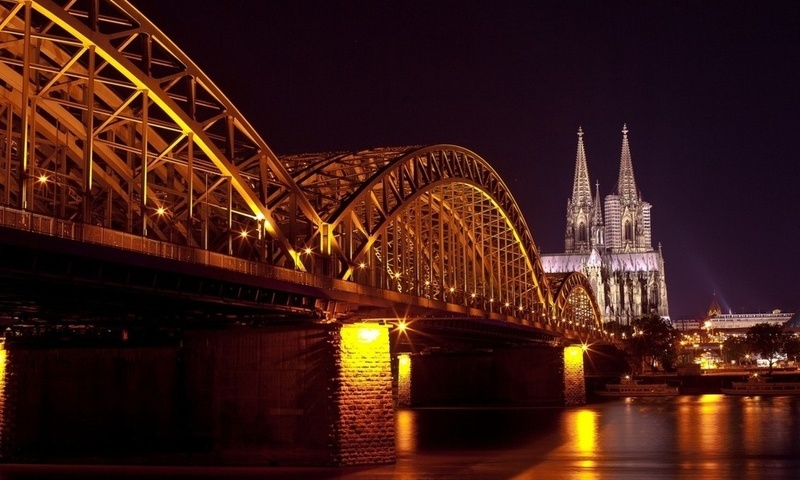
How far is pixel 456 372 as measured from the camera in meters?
130

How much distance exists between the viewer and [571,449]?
67938mm

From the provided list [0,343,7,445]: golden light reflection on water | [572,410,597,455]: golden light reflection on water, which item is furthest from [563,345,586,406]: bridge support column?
[0,343,7,445]: golden light reflection on water

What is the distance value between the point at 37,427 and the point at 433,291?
36.0 meters

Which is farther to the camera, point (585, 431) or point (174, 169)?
point (585, 431)

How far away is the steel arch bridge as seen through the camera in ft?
143

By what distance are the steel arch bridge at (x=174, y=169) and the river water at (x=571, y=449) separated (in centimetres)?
924

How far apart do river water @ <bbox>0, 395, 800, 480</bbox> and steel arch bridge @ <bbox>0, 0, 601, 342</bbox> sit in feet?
30.3

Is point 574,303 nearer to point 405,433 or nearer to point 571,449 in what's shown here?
point 405,433

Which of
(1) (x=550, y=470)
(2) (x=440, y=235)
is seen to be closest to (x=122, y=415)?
(1) (x=550, y=470)

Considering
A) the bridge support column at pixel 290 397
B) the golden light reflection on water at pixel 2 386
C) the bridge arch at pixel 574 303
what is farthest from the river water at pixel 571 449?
the bridge arch at pixel 574 303

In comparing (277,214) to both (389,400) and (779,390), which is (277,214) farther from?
(779,390)

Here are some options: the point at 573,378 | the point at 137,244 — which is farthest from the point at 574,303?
the point at 137,244

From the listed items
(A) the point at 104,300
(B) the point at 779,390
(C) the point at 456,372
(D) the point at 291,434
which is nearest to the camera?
(A) the point at 104,300

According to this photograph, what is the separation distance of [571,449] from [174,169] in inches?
1050
